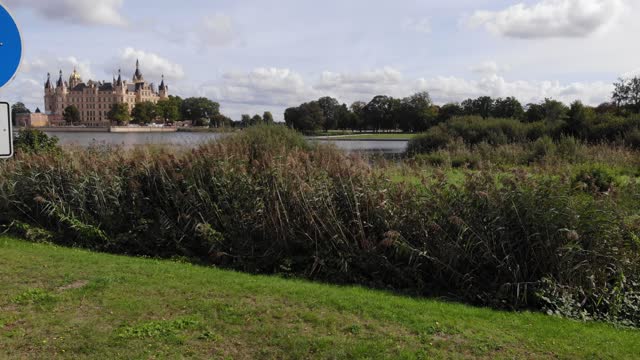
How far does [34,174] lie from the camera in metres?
10.4

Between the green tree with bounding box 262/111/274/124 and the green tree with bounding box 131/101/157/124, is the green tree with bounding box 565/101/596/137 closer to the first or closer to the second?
the green tree with bounding box 262/111/274/124

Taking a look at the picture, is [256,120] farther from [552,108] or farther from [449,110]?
[449,110]

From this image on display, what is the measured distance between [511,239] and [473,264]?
0.57 metres

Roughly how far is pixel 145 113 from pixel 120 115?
7.16 meters

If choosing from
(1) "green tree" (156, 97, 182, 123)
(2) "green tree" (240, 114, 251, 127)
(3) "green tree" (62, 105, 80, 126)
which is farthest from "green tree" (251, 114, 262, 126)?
(3) "green tree" (62, 105, 80, 126)

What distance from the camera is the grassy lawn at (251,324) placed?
460cm

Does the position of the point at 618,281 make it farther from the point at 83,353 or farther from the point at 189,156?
the point at 189,156

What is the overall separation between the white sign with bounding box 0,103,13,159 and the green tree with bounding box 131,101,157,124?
12841 centimetres

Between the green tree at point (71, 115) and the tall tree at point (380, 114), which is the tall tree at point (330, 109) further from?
the green tree at point (71, 115)

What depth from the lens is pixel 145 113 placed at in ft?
424

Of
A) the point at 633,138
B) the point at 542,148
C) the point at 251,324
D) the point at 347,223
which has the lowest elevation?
the point at 251,324

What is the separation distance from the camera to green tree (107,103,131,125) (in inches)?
5162

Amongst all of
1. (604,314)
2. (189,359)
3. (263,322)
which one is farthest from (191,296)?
(604,314)

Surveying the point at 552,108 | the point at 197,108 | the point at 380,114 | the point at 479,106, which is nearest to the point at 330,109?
the point at 380,114
